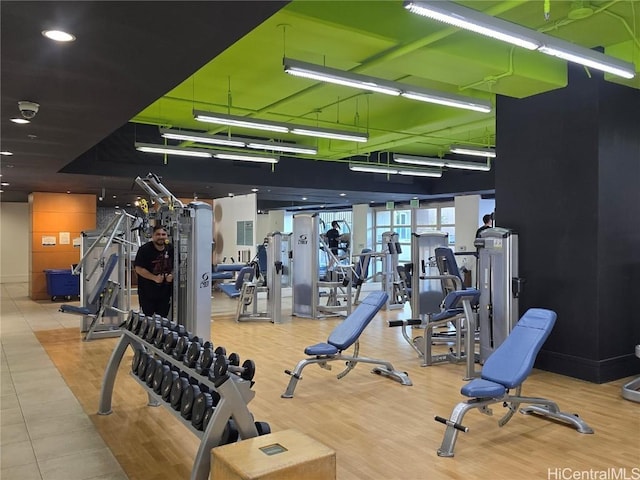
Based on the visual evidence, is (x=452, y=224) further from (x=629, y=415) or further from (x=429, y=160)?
(x=629, y=415)

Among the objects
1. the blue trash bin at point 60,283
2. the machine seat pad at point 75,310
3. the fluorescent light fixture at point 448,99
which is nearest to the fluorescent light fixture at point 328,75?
the fluorescent light fixture at point 448,99

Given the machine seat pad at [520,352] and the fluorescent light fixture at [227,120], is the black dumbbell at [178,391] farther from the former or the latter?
the fluorescent light fixture at [227,120]

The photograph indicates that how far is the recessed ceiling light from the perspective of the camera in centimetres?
288

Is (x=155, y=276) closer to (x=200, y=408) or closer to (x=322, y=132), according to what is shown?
(x=200, y=408)

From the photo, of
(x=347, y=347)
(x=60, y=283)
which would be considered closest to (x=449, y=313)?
(x=347, y=347)

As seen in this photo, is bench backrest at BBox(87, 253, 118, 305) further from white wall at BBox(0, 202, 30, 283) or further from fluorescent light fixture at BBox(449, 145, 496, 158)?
white wall at BBox(0, 202, 30, 283)

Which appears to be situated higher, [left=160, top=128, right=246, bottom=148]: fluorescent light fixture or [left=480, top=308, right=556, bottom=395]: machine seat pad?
[left=160, top=128, right=246, bottom=148]: fluorescent light fixture

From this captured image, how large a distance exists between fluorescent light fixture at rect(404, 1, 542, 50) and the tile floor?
3202 mm

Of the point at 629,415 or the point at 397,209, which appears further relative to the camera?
the point at 397,209

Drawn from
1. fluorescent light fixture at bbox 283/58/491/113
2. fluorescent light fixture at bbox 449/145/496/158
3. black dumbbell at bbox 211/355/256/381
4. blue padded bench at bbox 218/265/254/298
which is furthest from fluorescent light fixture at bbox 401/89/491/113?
blue padded bench at bbox 218/265/254/298

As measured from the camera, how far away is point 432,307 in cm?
693

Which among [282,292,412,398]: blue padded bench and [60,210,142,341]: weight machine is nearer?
[282,292,412,398]: blue padded bench

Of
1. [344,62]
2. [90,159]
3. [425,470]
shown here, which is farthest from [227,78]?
[425,470]

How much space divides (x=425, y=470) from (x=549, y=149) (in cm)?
364
